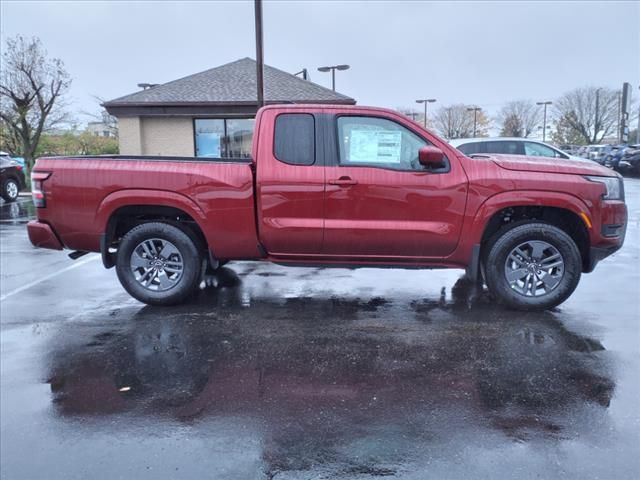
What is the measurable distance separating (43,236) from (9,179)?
14.5m

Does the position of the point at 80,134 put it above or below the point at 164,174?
above

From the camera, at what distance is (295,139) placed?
556cm

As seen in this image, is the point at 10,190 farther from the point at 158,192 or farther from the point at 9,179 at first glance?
the point at 158,192

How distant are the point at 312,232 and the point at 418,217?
1.05 meters

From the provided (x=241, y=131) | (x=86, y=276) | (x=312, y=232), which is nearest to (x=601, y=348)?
(x=312, y=232)

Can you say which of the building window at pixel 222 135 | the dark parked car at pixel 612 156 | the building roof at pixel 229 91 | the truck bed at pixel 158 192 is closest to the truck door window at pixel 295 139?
the truck bed at pixel 158 192

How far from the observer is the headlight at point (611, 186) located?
5.34 m

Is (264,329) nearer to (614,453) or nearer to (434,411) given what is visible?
(434,411)

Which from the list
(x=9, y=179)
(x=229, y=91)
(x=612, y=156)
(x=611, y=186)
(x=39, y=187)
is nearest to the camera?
(x=611, y=186)

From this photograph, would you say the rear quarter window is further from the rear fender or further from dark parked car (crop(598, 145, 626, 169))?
dark parked car (crop(598, 145, 626, 169))

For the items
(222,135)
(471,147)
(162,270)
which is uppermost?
(222,135)

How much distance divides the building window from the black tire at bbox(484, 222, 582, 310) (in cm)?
1570

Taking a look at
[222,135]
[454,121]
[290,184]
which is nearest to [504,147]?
[290,184]

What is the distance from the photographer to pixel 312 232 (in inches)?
217
